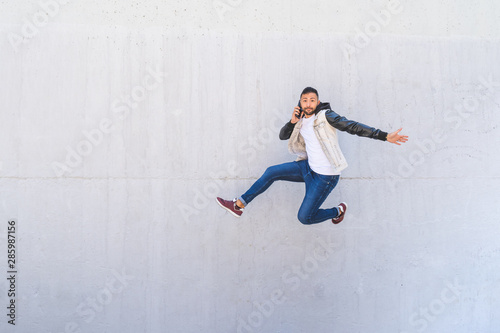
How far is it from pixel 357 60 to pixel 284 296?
261cm

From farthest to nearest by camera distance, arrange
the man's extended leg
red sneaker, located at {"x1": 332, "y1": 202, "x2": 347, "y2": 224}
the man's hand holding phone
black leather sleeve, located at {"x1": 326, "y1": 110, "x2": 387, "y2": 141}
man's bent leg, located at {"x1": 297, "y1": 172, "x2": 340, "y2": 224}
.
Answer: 1. red sneaker, located at {"x1": 332, "y1": 202, "x2": 347, "y2": 224}
2. the man's extended leg
3. man's bent leg, located at {"x1": 297, "y1": 172, "x2": 340, "y2": 224}
4. the man's hand holding phone
5. black leather sleeve, located at {"x1": 326, "y1": 110, "x2": 387, "y2": 141}

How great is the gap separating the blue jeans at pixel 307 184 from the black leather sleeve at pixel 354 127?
0.47 meters

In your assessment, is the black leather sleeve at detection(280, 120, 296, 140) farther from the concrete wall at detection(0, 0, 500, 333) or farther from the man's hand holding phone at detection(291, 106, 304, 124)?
the concrete wall at detection(0, 0, 500, 333)

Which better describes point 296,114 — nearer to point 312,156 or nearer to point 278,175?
point 312,156

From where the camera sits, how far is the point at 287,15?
4230 millimetres

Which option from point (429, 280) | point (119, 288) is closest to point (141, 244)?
point (119, 288)

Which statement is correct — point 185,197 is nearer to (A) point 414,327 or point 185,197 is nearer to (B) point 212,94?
(B) point 212,94

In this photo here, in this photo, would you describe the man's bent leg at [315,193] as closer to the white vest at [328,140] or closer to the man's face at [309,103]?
the white vest at [328,140]

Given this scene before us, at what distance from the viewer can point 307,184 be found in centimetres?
373

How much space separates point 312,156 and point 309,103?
478mm

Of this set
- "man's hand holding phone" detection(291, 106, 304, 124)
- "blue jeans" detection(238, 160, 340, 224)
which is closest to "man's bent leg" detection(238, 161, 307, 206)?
"blue jeans" detection(238, 160, 340, 224)

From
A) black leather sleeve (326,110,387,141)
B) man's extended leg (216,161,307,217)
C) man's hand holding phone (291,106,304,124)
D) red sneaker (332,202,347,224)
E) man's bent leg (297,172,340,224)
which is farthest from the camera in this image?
red sneaker (332,202,347,224)

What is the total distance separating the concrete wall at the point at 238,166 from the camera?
4.07 metres

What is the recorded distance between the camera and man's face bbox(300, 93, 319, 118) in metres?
3.59
